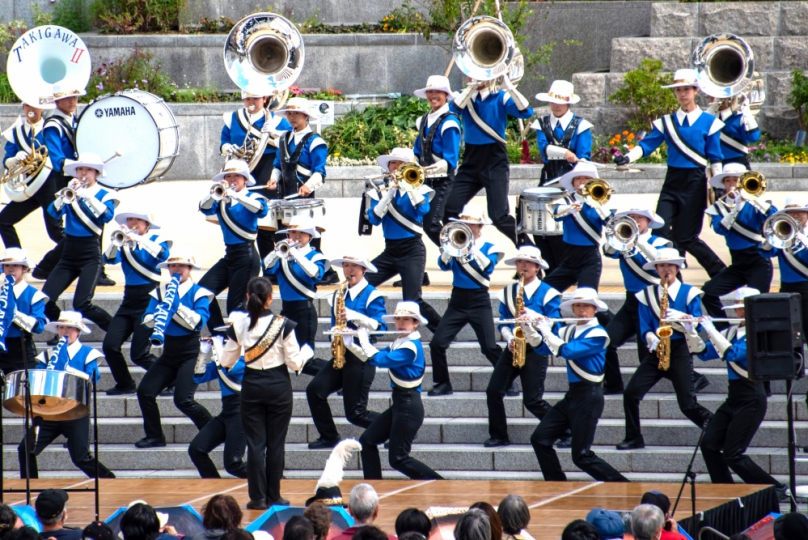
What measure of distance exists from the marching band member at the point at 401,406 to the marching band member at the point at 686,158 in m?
2.76

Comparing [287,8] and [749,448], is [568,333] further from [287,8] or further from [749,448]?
[287,8]

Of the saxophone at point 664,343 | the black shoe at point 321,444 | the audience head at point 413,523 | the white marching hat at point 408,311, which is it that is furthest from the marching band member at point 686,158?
the audience head at point 413,523

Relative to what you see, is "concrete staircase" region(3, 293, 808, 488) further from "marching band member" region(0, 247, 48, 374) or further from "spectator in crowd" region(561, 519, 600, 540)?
"spectator in crowd" region(561, 519, 600, 540)

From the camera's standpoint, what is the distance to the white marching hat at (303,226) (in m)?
11.3

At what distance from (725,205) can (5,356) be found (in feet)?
21.4

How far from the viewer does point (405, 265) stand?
37.7 feet

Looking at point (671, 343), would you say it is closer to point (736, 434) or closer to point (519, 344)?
point (736, 434)

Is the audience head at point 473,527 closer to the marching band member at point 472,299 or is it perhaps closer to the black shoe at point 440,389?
the marching band member at point 472,299

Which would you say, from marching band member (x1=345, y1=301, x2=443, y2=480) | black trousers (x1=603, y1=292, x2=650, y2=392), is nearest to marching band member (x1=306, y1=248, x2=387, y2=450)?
marching band member (x1=345, y1=301, x2=443, y2=480)

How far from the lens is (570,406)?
980cm

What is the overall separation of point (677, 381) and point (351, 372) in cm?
262

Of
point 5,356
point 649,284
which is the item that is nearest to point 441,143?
point 649,284

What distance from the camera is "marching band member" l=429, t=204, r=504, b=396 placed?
10938mm

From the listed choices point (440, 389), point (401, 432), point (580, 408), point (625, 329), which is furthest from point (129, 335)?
point (625, 329)
